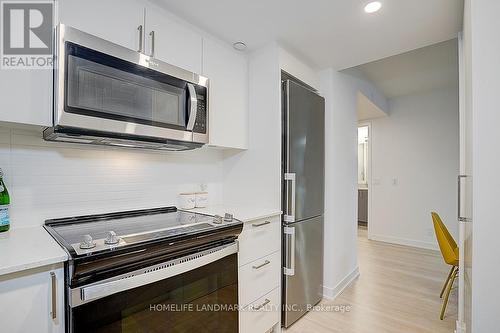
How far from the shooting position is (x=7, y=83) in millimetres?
1030

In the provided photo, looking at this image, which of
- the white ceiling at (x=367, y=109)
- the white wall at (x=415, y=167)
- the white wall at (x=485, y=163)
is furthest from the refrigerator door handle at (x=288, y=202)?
the white wall at (x=415, y=167)

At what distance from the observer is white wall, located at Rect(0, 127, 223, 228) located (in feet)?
4.21

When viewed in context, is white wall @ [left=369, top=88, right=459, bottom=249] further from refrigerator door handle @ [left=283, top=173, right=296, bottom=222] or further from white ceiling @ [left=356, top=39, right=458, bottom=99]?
refrigerator door handle @ [left=283, top=173, right=296, bottom=222]

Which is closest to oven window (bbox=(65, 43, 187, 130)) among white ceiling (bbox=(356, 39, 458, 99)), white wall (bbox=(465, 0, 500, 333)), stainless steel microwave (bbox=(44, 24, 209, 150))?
stainless steel microwave (bbox=(44, 24, 209, 150))

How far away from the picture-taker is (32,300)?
86cm

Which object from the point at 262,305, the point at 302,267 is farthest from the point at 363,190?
the point at 262,305

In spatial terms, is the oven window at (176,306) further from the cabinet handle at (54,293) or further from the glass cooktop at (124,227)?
the glass cooktop at (124,227)

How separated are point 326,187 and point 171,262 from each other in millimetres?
1797

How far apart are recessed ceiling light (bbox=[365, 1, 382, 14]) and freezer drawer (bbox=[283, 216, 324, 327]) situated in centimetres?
158

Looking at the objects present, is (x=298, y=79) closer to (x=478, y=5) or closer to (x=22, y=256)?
(x=478, y=5)

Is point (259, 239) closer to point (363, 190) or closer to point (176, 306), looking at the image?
point (176, 306)

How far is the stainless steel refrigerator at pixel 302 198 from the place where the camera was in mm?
1992

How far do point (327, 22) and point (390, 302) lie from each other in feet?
8.17

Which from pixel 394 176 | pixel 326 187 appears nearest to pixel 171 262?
pixel 326 187
